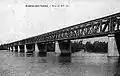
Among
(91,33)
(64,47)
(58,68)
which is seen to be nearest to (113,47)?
(91,33)

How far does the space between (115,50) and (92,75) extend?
135 feet

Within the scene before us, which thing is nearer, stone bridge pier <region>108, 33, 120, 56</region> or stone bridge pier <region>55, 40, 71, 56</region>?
stone bridge pier <region>108, 33, 120, 56</region>

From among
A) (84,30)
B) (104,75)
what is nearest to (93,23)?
(84,30)

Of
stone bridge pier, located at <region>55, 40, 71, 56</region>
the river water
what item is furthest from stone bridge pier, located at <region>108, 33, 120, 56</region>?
stone bridge pier, located at <region>55, 40, 71, 56</region>

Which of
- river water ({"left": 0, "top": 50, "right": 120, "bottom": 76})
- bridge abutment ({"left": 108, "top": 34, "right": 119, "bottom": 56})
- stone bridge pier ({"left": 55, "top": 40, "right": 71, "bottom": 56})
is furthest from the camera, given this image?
stone bridge pier ({"left": 55, "top": 40, "right": 71, "bottom": 56})

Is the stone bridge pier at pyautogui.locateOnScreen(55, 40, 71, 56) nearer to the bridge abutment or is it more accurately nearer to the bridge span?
the bridge span

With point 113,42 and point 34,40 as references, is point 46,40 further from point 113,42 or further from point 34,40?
point 113,42

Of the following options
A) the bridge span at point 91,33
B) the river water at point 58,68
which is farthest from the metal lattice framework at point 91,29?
the river water at point 58,68

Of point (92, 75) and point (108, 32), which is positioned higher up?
point (108, 32)

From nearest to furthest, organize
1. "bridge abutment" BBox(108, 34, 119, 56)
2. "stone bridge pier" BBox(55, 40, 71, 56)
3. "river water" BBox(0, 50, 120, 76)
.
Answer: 1. "river water" BBox(0, 50, 120, 76)
2. "bridge abutment" BBox(108, 34, 119, 56)
3. "stone bridge pier" BBox(55, 40, 71, 56)

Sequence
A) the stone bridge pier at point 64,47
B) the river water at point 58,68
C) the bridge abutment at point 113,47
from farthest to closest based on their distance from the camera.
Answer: the stone bridge pier at point 64,47
the bridge abutment at point 113,47
the river water at point 58,68

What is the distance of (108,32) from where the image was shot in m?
71.6

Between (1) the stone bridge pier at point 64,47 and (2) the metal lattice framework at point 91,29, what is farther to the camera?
(1) the stone bridge pier at point 64,47

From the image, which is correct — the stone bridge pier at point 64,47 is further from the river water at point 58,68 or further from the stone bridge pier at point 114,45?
the river water at point 58,68
